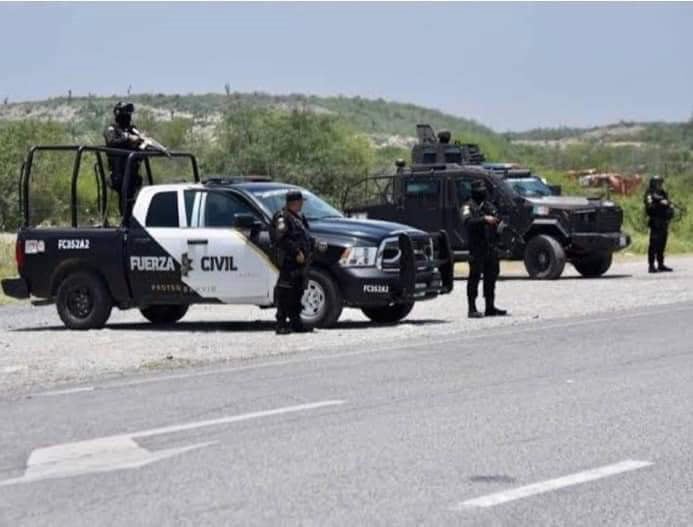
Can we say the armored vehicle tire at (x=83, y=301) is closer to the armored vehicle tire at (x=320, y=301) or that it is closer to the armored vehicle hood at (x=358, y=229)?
the armored vehicle tire at (x=320, y=301)

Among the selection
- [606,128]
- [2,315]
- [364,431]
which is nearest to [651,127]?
[606,128]

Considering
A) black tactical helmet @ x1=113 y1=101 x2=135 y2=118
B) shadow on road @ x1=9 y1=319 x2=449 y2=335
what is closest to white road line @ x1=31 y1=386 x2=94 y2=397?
shadow on road @ x1=9 y1=319 x2=449 y2=335

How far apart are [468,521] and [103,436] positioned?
359 cm

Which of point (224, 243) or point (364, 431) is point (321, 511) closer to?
point (364, 431)

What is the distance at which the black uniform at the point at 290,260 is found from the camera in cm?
1708

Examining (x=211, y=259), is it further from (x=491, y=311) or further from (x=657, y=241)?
(x=657, y=241)

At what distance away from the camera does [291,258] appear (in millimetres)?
17078

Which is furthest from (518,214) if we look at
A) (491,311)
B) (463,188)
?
(491,311)

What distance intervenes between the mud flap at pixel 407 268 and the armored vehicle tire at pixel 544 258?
32.8 feet

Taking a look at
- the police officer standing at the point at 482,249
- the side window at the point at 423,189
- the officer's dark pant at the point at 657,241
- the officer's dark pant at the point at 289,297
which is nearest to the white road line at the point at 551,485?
the officer's dark pant at the point at 289,297

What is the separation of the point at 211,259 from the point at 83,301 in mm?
1906

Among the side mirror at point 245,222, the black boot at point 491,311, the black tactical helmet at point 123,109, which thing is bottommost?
the black boot at point 491,311

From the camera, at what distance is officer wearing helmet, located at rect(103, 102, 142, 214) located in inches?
767

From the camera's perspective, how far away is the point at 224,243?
1820 centimetres
